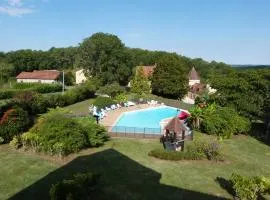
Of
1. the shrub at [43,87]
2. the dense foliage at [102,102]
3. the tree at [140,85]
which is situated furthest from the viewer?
the tree at [140,85]

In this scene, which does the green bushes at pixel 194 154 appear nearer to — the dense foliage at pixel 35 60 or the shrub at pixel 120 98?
the shrub at pixel 120 98

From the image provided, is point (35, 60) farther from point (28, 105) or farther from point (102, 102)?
point (28, 105)

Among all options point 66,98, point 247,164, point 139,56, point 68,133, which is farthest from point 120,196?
point 139,56

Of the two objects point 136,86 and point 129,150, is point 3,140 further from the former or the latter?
point 136,86

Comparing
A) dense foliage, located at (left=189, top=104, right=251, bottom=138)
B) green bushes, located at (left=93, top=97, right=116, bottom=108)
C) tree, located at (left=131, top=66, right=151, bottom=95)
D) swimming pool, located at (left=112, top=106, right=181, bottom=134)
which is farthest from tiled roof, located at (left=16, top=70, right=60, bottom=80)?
dense foliage, located at (left=189, top=104, right=251, bottom=138)

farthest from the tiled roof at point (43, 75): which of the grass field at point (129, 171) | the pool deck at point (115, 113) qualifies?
the grass field at point (129, 171)

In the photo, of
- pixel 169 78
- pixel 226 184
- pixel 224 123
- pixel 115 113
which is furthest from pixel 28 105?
pixel 169 78
